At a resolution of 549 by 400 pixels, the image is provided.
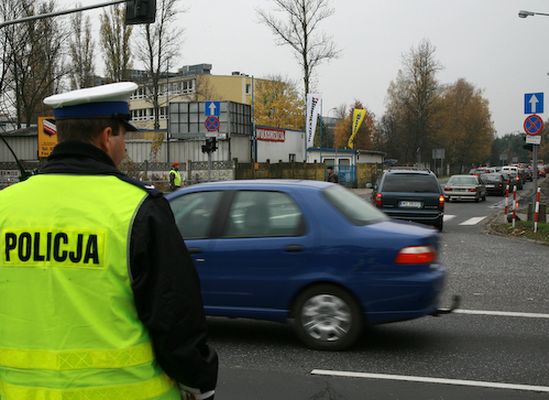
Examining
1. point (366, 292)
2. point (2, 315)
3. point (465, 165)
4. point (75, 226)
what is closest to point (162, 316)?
point (75, 226)

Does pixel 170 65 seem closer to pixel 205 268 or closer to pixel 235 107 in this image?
Result: pixel 235 107

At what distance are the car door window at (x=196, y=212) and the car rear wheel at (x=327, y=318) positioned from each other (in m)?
1.24

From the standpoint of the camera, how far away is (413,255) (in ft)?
18.3

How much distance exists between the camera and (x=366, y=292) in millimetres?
5605

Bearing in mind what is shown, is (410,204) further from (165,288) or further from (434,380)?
(165,288)

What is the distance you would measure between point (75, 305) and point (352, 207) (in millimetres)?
4492

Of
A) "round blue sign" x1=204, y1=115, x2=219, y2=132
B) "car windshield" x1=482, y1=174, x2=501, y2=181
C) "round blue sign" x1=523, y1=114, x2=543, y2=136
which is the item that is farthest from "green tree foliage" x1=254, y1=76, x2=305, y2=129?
"round blue sign" x1=523, y1=114, x2=543, y2=136

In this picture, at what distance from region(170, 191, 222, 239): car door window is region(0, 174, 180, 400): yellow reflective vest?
430 cm

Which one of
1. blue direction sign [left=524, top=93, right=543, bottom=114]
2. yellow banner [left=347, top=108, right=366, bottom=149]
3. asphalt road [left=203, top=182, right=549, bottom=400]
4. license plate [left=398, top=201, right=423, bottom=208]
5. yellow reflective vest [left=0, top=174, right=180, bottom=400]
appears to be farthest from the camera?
yellow banner [left=347, top=108, right=366, bottom=149]

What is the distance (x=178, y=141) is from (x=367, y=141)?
55.0m

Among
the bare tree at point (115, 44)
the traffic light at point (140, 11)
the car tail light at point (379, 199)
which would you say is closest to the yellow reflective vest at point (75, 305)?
the car tail light at point (379, 199)

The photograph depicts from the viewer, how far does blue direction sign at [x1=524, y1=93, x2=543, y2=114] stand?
55.4 feet

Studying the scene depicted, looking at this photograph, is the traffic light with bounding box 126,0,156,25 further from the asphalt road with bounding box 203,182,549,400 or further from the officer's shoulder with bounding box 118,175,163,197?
the officer's shoulder with bounding box 118,175,163,197

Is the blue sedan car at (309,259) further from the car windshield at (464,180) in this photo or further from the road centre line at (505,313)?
the car windshield at (464,180)
